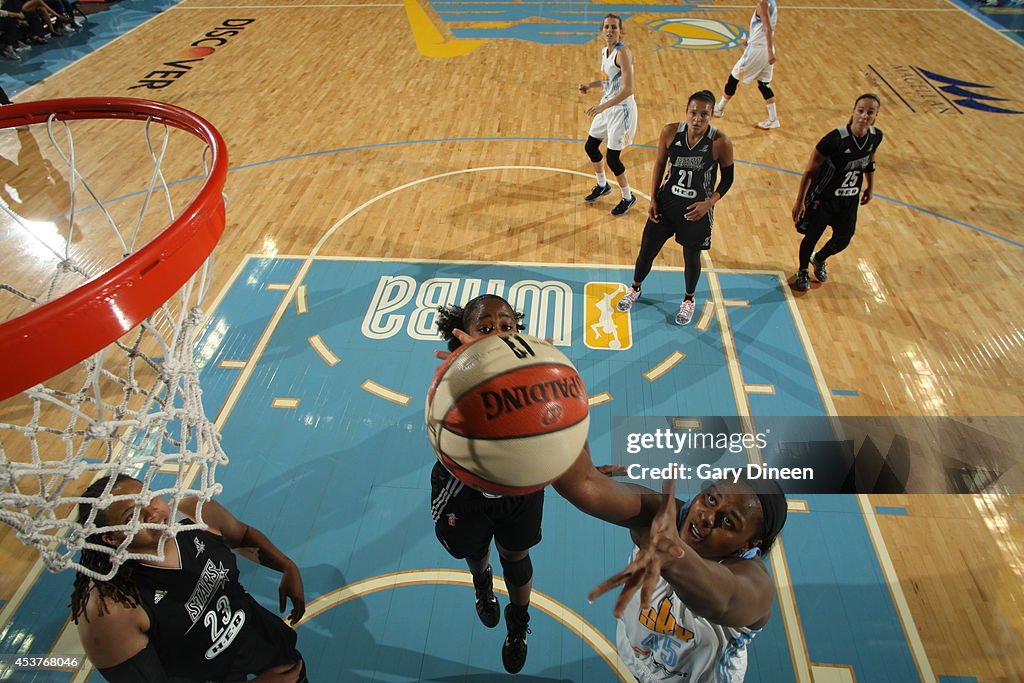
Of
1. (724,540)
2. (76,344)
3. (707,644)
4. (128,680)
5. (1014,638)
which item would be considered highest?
(76,344)

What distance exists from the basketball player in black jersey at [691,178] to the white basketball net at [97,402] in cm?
313

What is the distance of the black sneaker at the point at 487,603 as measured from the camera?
3344mm

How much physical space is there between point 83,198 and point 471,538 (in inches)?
270

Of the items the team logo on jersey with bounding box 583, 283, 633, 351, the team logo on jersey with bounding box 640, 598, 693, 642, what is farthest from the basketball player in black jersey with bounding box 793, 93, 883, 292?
the team logo on jersey with bounding box 640, 598, 693, 642

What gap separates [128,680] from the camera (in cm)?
221

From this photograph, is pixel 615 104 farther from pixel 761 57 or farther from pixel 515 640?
pixel 515 640

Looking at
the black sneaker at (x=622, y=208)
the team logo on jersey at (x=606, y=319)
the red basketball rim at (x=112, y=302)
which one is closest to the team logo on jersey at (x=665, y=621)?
the red basketball rim at (x=112, y=302)

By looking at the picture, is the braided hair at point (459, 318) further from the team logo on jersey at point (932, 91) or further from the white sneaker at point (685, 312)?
the team logo on jersey at point (932, 91)

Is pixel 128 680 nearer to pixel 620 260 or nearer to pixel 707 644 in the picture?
pixel 707 644

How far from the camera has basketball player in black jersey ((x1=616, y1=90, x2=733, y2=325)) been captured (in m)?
4.52

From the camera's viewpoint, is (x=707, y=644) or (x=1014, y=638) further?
(x=1014, y=638)

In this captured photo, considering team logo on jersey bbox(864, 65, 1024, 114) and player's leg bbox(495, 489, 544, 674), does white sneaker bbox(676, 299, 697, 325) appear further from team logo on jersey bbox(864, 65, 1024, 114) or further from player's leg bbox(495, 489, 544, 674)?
team logo on jersey bbox(864, 65, 1024, 114)

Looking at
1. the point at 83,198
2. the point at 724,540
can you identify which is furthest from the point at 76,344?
the point at 83,198

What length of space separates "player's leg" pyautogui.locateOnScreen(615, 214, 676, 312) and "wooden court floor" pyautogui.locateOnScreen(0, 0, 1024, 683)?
2.32 feet
